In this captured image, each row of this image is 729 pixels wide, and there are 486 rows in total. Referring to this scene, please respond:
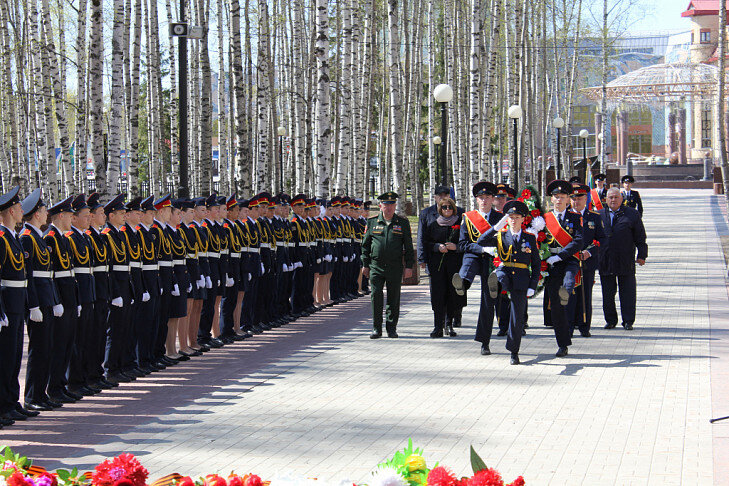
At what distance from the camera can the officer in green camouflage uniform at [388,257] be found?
1378cm

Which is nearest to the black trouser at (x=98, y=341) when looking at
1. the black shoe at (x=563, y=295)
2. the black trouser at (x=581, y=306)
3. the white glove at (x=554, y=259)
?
the black shoe at (x=563, y=295)

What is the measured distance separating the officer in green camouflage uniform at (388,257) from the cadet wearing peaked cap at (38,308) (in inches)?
216

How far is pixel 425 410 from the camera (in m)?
8.95

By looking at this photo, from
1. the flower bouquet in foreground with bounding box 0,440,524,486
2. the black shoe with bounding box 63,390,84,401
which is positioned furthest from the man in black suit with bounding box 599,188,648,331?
the flower bouquet in foreground with bounding box 0,440,524,486

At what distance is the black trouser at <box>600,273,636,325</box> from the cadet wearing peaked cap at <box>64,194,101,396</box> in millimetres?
7845

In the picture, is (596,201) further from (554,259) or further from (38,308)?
(38,308)

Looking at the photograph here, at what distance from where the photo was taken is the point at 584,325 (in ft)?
44.8

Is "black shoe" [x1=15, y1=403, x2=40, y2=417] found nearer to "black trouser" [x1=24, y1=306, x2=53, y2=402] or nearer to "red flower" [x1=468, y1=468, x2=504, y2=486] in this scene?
"black trouser" [x1=24, y1=306, x2=53, y2=402]

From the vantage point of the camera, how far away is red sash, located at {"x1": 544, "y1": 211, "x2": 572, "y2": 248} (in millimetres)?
12727

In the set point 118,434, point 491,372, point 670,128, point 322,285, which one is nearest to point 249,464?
point 118,434

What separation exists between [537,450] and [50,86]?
1972 centimetres

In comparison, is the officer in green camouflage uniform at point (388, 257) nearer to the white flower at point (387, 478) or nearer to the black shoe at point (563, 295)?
the black shoe at point (563, 295)

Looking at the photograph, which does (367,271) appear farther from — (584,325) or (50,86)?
(50,86)

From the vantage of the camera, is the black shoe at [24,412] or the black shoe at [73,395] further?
the black shoe at [73,395]
